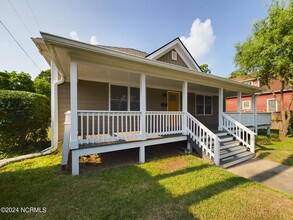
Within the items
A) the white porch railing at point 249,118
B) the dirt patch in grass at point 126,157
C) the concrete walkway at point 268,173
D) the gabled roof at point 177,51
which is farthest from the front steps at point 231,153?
the gabled roof at point 177,51

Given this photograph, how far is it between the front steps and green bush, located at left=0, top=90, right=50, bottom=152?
7386 millimetres

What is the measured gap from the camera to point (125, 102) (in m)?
7.25

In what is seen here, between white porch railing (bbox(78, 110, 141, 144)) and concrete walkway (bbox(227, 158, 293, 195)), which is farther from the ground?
white porch railing (bbox(78, 110, 141, 144))

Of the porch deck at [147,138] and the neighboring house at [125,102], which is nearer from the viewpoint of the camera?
the neighboring house at [125,102]

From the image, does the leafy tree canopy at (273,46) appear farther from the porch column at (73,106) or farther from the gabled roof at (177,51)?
the porch column at (73,106)

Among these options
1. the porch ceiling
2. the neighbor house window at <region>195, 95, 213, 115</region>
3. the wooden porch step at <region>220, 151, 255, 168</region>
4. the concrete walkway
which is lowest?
the concrete walkway

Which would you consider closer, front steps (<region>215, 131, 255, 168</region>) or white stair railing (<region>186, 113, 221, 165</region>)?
white stair railing (<region>186, 113, 221, 165</region>)

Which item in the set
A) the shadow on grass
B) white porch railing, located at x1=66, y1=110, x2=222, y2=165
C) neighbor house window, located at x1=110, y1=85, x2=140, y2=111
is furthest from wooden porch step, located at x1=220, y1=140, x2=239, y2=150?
neighbor house window, located at x1=110, y1=85, x2=140, y2=111

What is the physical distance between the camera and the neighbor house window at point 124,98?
7016mm

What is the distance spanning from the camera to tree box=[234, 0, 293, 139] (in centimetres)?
886

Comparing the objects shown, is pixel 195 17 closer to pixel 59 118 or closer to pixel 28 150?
pixel 59 118

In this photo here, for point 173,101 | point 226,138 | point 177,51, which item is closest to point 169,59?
point 177,51

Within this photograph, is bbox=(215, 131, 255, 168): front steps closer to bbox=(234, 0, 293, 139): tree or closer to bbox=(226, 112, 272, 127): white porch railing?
bbox=(226, 112, 272, 127): white porch railing

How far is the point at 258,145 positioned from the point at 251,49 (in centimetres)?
637
